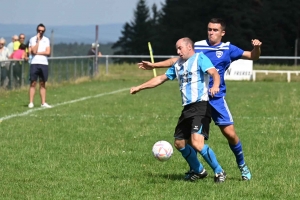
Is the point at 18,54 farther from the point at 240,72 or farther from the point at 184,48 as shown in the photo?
the point at 184,48

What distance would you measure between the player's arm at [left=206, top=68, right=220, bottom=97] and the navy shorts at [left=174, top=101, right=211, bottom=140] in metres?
0.29

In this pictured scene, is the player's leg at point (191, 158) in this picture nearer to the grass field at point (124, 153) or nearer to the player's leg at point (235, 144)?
the grass field at point (124, 153)

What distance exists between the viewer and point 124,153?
10.4 metres

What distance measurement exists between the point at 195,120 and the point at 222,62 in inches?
32.4

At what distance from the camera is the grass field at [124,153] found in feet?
25.3

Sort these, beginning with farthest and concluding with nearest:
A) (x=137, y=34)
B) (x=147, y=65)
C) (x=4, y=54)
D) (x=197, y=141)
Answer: (x=137, y=34)
(x=4, y=54)
(x=147, y=65)
(x=197, y=141)

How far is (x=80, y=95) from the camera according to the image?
74.8 ft

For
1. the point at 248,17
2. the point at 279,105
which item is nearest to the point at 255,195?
the point at 279,105

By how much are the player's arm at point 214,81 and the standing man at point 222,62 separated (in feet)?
1.14

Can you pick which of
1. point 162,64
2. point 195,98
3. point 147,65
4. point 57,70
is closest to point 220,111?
point 195,98

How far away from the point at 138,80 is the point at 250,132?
2203 cm

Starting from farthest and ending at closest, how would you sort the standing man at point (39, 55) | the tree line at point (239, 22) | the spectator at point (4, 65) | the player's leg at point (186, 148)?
the tree line at point (239, 22)
the spectator at point (4, 65)
the standing man at point (39, 55)
the player's leg at point (186, 148)

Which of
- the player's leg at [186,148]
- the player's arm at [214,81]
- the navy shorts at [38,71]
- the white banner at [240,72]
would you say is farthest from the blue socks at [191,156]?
the white banner at [240,72]

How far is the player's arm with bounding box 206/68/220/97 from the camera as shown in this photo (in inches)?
310
